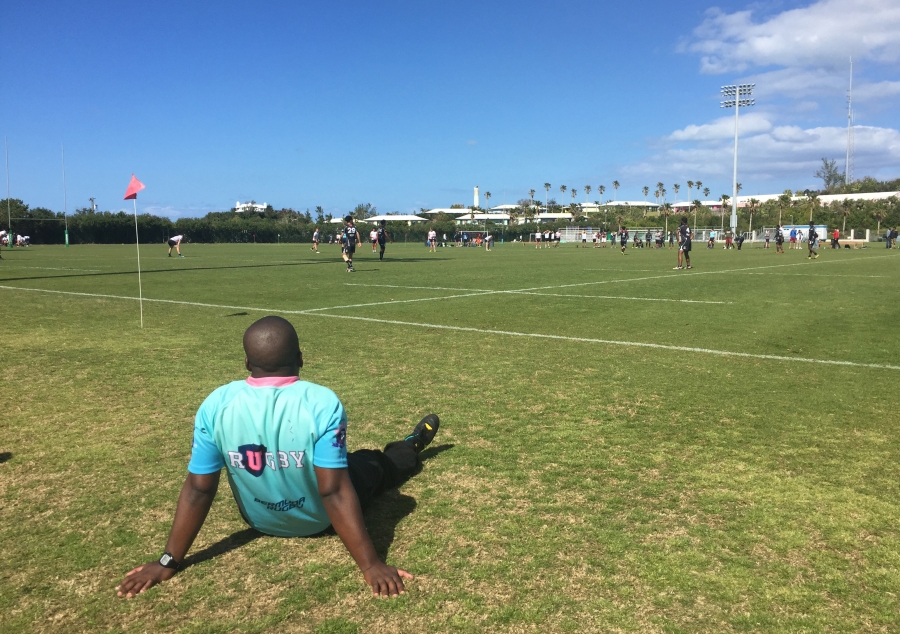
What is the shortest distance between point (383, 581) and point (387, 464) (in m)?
1.17

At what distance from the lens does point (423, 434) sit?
4777 mm

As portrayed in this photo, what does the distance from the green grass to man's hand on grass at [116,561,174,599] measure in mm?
66

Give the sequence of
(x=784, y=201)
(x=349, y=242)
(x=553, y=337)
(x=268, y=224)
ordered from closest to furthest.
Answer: (x=553, y=337) → (x=349, y=242) → (x=268, y=224) → (x=784, y=201)

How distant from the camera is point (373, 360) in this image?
8.34 meters

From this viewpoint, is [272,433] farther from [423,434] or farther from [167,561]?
[423,434]

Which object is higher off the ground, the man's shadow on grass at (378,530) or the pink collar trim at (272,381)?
the pink collar trim at (272,381)

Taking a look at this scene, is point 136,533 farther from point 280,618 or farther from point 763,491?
point 763,491

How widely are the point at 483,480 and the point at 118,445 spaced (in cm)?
276

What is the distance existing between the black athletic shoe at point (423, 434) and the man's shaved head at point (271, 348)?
5.40 ft

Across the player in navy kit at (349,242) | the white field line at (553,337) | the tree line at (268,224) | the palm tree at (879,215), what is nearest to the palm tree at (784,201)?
the tree line at (268,224)

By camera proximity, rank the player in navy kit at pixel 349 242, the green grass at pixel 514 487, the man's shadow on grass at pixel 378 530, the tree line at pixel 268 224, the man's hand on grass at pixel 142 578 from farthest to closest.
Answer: the tree line at pixel 268 224, the player in navy kit at pixel 349 242, the man's shadow on grass at pixel 378 530, the man's hand on grass at pixel 142 578, the green grass at pixel 514 487

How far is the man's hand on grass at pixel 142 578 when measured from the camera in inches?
120

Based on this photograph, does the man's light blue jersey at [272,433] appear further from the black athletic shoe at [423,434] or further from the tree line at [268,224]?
the tree line at [268,224]

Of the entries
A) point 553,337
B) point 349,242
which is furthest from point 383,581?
point 349,242
